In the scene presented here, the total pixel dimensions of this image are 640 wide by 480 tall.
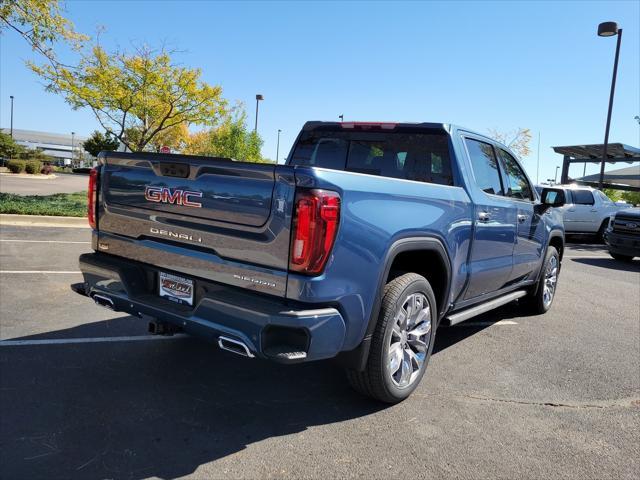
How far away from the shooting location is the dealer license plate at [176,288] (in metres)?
3.16

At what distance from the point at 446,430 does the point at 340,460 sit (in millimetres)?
818

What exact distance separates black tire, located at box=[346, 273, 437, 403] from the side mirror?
2714 millimetres

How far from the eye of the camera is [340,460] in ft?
9.23

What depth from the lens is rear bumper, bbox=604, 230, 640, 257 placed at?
1206 cm

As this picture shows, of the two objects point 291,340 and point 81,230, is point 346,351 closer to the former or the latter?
point 291,340

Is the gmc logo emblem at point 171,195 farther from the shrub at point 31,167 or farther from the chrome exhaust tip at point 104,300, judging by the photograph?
the shrub at point 31,167

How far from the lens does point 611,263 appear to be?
1255 cm

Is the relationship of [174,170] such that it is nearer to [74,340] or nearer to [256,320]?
[256,320]

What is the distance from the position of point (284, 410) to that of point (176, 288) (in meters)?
1.09

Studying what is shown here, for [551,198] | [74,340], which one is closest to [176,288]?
[74,340]

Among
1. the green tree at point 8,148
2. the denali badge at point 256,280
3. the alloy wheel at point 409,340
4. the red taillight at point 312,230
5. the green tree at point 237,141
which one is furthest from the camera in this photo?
the green tree at point 8,148

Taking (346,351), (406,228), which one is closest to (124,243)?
(346,351)

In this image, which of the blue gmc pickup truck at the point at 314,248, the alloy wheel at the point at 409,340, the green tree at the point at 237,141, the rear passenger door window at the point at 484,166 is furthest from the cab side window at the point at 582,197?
the green tree at the point at 237,141

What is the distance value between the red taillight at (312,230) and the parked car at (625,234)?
12.0m
